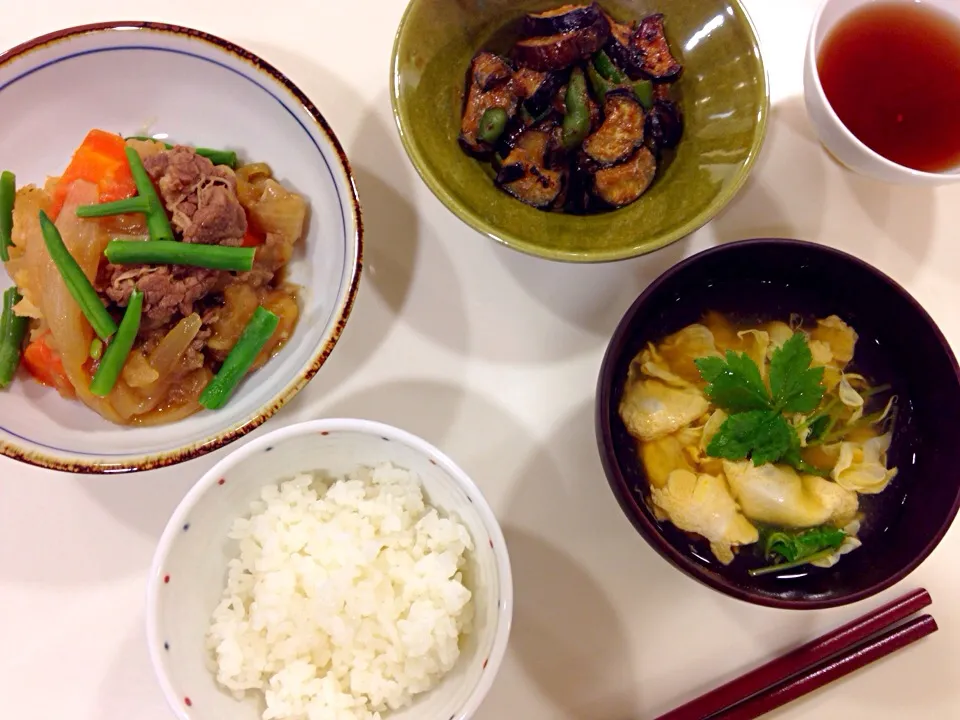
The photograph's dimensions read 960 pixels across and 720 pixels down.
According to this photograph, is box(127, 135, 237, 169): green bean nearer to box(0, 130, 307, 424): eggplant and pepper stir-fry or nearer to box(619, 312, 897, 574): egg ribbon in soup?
box(0, 130, 307, 424): eggplant and pepper stir-fry

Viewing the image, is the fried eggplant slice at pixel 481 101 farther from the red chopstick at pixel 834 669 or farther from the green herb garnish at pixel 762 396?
the red chopstick at pixel 834 669

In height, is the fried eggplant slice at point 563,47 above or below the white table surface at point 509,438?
above

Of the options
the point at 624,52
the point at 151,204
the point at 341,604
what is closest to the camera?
the point at 341,604

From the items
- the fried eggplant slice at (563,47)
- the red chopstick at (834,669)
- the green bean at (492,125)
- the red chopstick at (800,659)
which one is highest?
the fried eggplant slice at (563,47)

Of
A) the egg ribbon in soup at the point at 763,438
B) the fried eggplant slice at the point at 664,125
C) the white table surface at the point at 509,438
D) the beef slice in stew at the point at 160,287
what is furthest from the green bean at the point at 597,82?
the beef slice in stew at the point at 160,287

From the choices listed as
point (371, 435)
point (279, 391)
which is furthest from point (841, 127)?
point (279, 391)

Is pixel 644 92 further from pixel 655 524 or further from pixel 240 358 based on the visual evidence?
pixel 240 358

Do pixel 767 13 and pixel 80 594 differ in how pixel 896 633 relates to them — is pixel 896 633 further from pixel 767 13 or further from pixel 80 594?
pixel 80 594

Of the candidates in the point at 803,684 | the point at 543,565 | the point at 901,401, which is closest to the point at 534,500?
the point at 543,565
